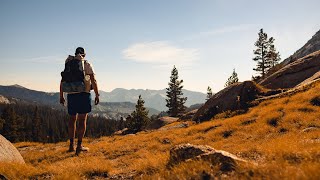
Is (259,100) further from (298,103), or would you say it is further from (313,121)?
(313,121)

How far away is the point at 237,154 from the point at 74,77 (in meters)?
5.68

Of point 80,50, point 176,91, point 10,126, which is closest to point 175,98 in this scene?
point 176,91

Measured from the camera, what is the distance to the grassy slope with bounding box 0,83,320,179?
4.77 metres

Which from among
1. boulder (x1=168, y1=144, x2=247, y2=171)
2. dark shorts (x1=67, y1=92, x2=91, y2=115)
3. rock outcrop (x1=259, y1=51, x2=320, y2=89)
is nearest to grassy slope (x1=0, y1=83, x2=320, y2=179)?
boulder (x1=168, y1=144, x2=247, y2=171)

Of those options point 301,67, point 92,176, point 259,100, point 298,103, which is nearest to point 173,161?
point 92,176

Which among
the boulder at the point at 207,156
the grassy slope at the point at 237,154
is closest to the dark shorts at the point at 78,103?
the grassy slope at the point at 237,154

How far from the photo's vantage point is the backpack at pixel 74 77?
373 inches

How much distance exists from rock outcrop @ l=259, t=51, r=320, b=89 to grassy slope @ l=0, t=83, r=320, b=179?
626cm

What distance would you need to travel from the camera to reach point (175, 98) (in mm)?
75438

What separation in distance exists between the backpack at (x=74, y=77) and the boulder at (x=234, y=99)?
13.7 m

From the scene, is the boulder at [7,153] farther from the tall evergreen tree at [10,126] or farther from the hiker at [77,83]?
the tall evergreen tree at [10,126]

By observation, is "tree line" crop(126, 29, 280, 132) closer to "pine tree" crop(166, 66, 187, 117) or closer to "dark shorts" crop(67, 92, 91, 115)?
"pine tree" crop(166, 66, 187, 117)

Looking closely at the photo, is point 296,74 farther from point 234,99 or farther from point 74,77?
point 74,77

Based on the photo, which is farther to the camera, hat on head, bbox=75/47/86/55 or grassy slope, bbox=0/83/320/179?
hat on head, bbox=75/47/86/55
